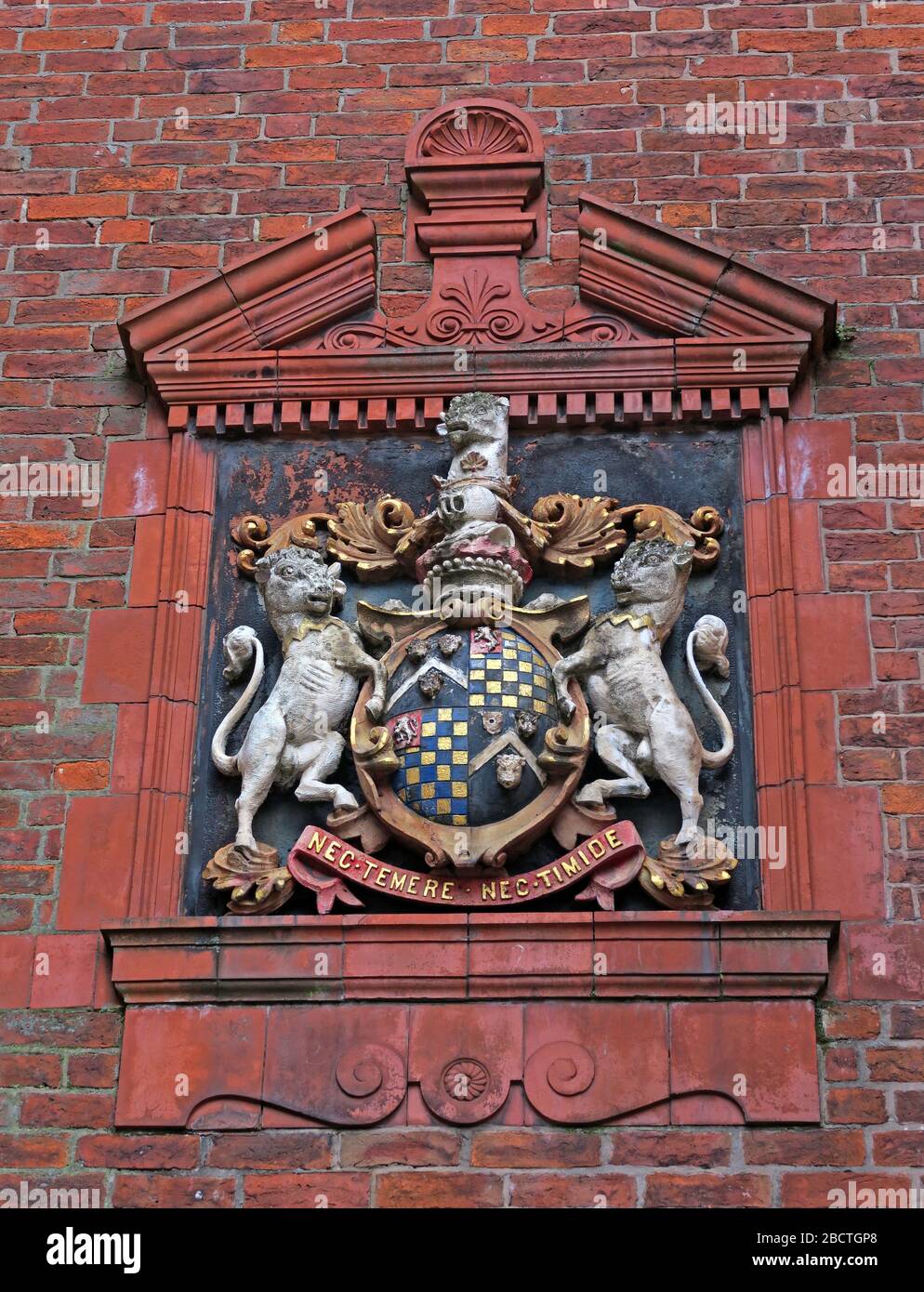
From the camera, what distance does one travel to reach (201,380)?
372 inches

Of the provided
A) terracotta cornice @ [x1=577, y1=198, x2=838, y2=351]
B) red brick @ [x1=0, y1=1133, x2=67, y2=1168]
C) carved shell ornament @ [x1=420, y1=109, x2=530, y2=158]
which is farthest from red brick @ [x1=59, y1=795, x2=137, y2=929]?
carved shell ornament @ [x1=420, y1=109, x2=530, y2=158]

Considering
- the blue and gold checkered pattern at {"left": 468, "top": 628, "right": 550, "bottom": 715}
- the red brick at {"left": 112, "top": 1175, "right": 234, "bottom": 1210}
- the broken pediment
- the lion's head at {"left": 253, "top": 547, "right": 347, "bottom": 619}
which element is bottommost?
the red brick at {"left": 112, "top": 1175, "right": 234, "bottom": 1210}

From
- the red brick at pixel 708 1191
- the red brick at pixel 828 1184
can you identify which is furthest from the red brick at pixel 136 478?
the red brick at pixel 828 1184

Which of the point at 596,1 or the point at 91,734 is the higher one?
the point at 596,1

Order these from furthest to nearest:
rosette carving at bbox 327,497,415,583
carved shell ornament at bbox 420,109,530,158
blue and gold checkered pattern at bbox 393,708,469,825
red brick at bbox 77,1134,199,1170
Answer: carved shell ornament at bbox 420,109,530,158 → rosette carving at bbox 327,497,415,583 → blue and gold checkered pattern at bbox 393,708,469,825 → red brick at bbox 77,1134,199,1170

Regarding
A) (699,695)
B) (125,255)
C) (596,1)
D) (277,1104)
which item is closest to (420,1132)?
(277,1104)

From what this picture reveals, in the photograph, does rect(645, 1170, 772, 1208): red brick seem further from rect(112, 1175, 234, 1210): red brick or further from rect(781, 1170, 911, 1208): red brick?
rect(112, 1175, 234, 1210): red brick

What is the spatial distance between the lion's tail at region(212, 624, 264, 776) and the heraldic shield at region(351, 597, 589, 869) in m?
0.43

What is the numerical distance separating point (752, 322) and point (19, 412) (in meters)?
2.69

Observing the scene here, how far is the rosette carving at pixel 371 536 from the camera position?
357 inches

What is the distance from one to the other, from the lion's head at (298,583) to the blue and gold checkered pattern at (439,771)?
2.16 feet

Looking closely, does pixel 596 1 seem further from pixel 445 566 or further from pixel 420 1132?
pixel 420 1132

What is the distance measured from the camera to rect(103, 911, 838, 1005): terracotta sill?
8078 millimetres

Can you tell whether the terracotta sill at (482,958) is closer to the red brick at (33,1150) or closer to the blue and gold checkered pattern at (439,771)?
the blue and gold checkered pattern at (439,771)
